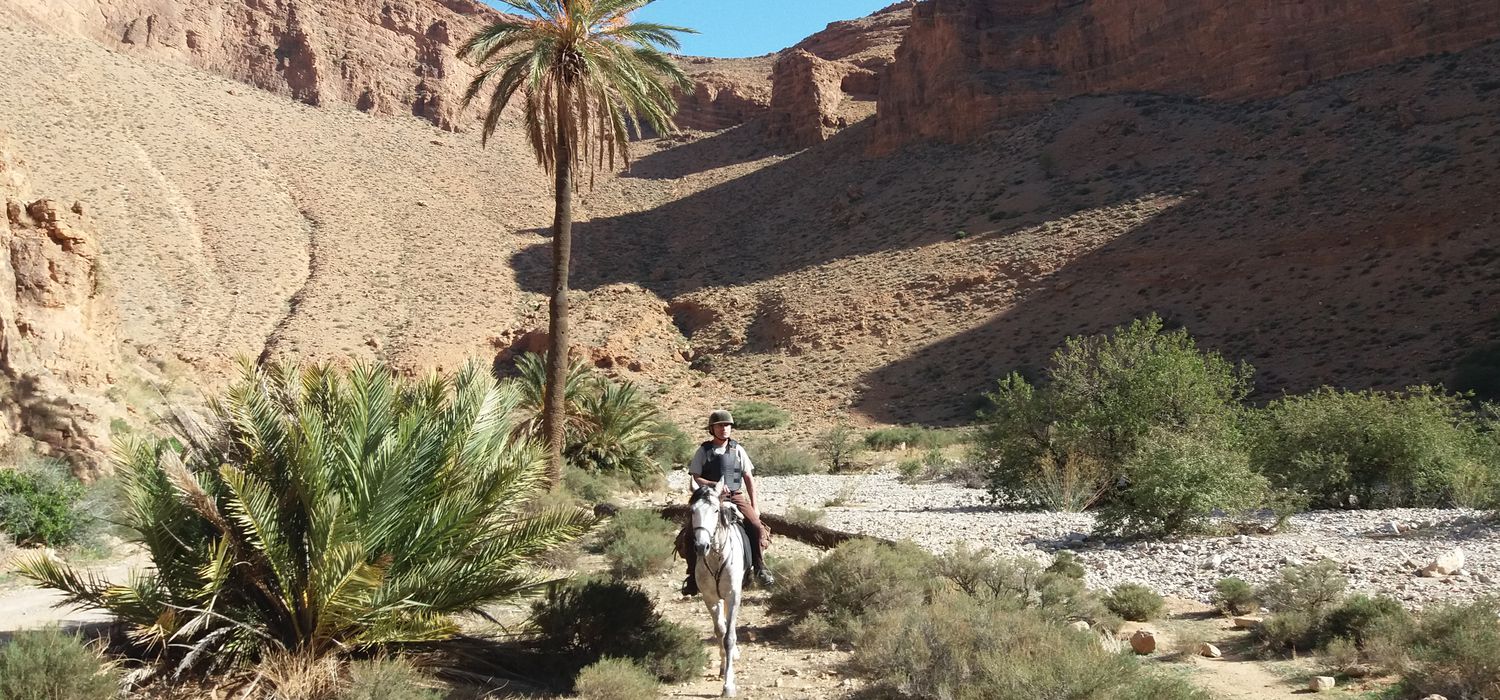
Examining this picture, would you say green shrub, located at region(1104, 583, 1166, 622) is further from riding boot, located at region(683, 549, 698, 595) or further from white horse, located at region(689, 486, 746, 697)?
riding boot, located at region(683, 549, 698, 595)

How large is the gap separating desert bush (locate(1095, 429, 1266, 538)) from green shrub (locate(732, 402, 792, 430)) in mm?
22942

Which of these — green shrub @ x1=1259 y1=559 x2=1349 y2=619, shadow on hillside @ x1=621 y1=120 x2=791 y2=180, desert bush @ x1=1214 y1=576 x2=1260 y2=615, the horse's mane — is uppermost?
shadow on hillside @ x1=621 y1=120 x2=791 y2=180

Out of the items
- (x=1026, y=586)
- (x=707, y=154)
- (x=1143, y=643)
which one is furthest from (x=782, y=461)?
(x=707, y=154)

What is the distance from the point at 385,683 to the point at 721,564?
2234mm

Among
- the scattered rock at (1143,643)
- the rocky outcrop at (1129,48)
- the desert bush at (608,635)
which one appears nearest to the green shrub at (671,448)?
the desert bush at (608,635)

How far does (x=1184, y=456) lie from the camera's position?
11789 mm

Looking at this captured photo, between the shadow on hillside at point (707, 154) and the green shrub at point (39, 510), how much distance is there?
2250 inches

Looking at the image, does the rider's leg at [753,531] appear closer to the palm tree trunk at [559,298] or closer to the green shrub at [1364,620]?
the green shrub at [1364,620]

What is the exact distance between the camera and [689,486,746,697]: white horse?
6.47m

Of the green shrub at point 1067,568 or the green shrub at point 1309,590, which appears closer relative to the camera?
the green shrub at point 1309,590

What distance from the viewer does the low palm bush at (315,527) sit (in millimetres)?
5562

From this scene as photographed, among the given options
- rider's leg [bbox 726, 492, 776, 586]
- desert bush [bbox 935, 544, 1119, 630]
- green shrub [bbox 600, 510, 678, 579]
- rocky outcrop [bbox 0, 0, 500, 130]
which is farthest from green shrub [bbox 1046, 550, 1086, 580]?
rocky outcrop [bbox 0, 0, 500, 130]

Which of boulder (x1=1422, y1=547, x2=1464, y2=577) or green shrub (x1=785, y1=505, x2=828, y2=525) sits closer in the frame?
boulder (x1=1422, y1=547, x2=1464, y2=577)

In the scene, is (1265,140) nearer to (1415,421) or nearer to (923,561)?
(1415,421)
